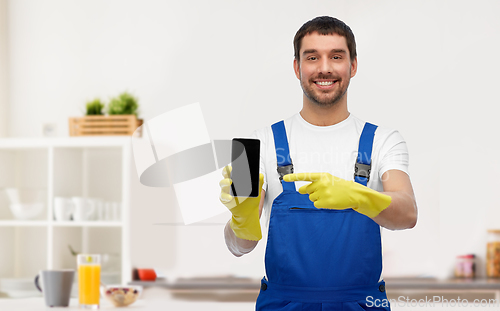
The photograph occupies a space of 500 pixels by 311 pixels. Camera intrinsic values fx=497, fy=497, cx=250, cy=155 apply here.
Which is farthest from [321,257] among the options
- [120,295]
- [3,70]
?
[3,70]

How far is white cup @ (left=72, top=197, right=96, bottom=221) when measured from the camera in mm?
2426

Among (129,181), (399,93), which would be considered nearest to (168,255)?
(129,181)

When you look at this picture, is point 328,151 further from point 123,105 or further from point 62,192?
point 62,192

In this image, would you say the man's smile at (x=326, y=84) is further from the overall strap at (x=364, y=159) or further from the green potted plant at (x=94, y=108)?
the green potted plant at (x=94, y=108)

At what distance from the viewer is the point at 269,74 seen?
283 cm

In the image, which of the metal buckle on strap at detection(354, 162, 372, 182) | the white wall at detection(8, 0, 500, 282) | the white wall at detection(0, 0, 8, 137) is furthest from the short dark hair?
the white wall at detection(0, 0, 8, 137)

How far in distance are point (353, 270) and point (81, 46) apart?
7.71 ft

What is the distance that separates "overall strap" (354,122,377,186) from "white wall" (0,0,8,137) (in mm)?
2385

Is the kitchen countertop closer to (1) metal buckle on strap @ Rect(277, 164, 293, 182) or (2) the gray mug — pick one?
(2) the gray mug

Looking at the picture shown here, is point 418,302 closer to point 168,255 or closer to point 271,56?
point 168,255

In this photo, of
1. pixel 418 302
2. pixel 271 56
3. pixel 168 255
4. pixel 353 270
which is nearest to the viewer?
pixel 353 270

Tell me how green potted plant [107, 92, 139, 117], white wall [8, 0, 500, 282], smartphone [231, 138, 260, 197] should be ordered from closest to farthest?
smartphone [231, 138, 260, 197] < green potted plant [107, 92, 139, 117] < white wall [8, 0, 500, 282]

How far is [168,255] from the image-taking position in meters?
2.63

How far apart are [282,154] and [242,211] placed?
0.76ft
